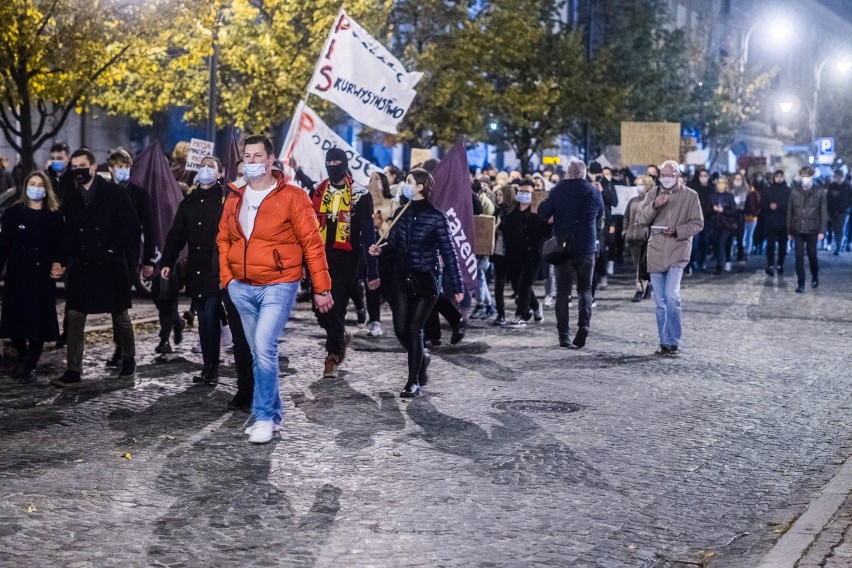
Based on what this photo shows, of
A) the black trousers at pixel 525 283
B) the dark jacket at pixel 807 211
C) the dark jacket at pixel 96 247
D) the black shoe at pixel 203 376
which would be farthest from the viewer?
the dark jacket at pixel 807 211

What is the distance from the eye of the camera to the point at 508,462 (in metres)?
8.23

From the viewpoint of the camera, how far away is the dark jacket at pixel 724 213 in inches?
1043

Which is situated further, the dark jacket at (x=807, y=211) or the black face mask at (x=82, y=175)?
the dark jacket at (x=807, y=211)

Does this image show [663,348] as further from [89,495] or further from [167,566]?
[167,566]

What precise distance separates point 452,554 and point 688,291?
654 inches

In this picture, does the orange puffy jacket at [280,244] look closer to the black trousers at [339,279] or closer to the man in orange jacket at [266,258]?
the man in orange jacket at [266,258]

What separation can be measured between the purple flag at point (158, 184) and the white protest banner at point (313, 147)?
51.2 inches

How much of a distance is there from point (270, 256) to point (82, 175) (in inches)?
120

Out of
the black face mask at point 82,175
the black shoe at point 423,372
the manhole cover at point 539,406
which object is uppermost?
Result: the black face mask at point 82,175

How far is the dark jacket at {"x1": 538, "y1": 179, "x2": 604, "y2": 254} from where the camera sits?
1409 cm

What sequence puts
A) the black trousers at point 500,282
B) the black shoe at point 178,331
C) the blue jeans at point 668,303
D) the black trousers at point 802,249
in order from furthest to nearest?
the black trousers at point 802,249, the black trousers at point 500,282, the blue jeans at point 668,303, the black shoe at point 178,331

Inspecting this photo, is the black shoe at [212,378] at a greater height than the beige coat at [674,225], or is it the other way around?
the beige coat at [674,225]

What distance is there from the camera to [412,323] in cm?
A: 1068

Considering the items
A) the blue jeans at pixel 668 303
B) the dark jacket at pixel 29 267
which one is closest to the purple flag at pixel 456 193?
the blue jeans at pixel 668 303
